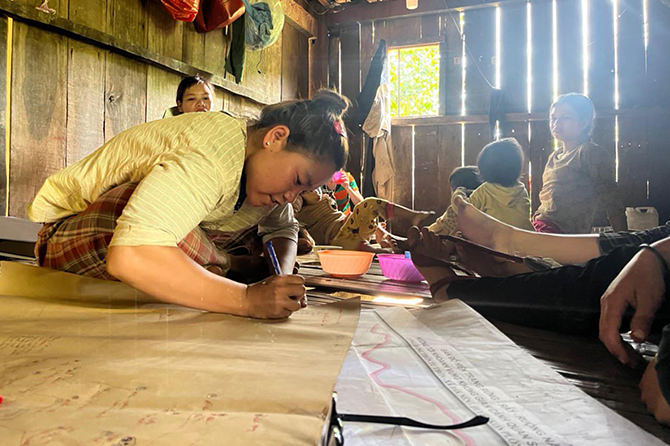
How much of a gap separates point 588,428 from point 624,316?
447 mm

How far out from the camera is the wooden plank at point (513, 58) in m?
4.30

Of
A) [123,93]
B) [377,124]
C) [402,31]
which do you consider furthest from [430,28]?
[123,93]

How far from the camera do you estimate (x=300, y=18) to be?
453 cm

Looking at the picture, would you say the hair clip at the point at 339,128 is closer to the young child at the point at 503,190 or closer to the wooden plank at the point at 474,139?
the young child at the point at 503,190

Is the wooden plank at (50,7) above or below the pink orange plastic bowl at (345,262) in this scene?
above

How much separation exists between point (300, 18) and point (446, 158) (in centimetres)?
208

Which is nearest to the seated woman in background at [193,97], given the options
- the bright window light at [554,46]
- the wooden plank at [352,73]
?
the wooden plank at [352,73]

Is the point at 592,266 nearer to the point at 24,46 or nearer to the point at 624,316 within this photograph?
the point at 624,316

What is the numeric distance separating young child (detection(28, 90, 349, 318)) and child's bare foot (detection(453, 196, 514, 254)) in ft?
2.15

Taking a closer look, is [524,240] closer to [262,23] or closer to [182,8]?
[182,8]

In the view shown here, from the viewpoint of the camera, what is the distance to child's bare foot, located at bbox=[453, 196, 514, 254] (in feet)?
4.88

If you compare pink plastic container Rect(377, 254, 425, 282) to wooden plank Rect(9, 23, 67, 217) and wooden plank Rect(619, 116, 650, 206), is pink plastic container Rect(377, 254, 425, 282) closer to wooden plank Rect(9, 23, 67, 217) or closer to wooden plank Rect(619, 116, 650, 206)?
wooden plank Rect(9, 23, 67, 217)

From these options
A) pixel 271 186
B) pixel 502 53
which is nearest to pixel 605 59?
pixel 502 53

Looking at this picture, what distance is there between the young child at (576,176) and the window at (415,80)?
1497mm
